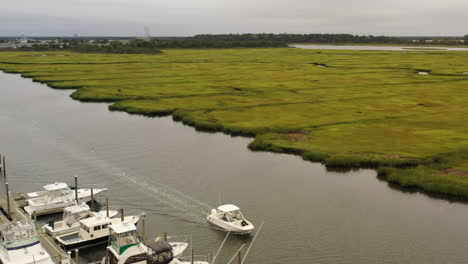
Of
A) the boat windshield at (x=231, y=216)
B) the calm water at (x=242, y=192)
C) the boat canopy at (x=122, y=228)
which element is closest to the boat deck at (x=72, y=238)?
the calm water at (x=242, y=192)

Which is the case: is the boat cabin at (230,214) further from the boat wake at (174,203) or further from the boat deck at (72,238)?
the boat deck at (72,238)

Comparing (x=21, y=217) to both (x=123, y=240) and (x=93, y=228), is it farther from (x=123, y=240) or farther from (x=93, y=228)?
(x=123, y=240)

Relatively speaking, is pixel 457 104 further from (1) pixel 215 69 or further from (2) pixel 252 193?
(1) pixel 215 69

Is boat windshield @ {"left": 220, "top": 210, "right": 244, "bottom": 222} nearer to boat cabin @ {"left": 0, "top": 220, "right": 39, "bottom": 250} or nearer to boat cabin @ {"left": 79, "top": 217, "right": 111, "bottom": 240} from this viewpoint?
boat cabin @ {"left": 79, "top": 217, "right": 111, "bottom": 240}

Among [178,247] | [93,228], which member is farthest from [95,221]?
[178,247]

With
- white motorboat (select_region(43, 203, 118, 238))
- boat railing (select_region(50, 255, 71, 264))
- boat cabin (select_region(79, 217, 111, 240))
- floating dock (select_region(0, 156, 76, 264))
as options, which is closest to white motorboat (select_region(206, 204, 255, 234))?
boat cabin (select_region(79, 217, 111, 240))

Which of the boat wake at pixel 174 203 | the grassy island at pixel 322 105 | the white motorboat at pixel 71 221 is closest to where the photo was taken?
the white motorboat at pixel 71 221
